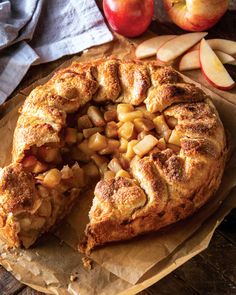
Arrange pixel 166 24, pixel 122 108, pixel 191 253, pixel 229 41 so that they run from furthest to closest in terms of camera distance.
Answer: pixel 166 24, pixel 229 41, pixel 122 108, pixel 191 253

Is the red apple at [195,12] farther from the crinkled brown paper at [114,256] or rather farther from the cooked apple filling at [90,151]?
the crinkled brown paper at [114,256]

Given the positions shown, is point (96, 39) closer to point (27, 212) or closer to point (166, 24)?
point (166, 24)

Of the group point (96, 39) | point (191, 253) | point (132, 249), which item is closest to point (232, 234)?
point (191, 253)

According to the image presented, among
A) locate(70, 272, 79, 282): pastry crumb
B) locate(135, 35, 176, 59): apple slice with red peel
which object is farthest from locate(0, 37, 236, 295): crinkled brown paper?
locate(135, 35, 176, 59): apple slice with red peel

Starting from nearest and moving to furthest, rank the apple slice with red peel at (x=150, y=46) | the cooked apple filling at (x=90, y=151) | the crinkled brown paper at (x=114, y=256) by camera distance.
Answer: the crinkled brown paper at (x=114, y=256)
the cooked apple filling at (x=90, y=151)
the apple slice with red peel at (x=150, y=46)

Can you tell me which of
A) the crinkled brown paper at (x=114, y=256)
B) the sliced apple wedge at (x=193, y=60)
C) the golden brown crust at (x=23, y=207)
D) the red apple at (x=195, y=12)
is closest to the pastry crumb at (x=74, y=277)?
the crinkled brown paper at (x=114, y=256)

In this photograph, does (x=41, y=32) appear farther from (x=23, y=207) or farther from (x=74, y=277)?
(x=74, y=277)

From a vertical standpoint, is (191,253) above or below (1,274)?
below

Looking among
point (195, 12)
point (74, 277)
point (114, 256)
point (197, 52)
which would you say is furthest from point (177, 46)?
point (74, 277)

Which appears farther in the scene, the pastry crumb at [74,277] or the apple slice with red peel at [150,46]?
the apple slice with red peel at [150,46]
